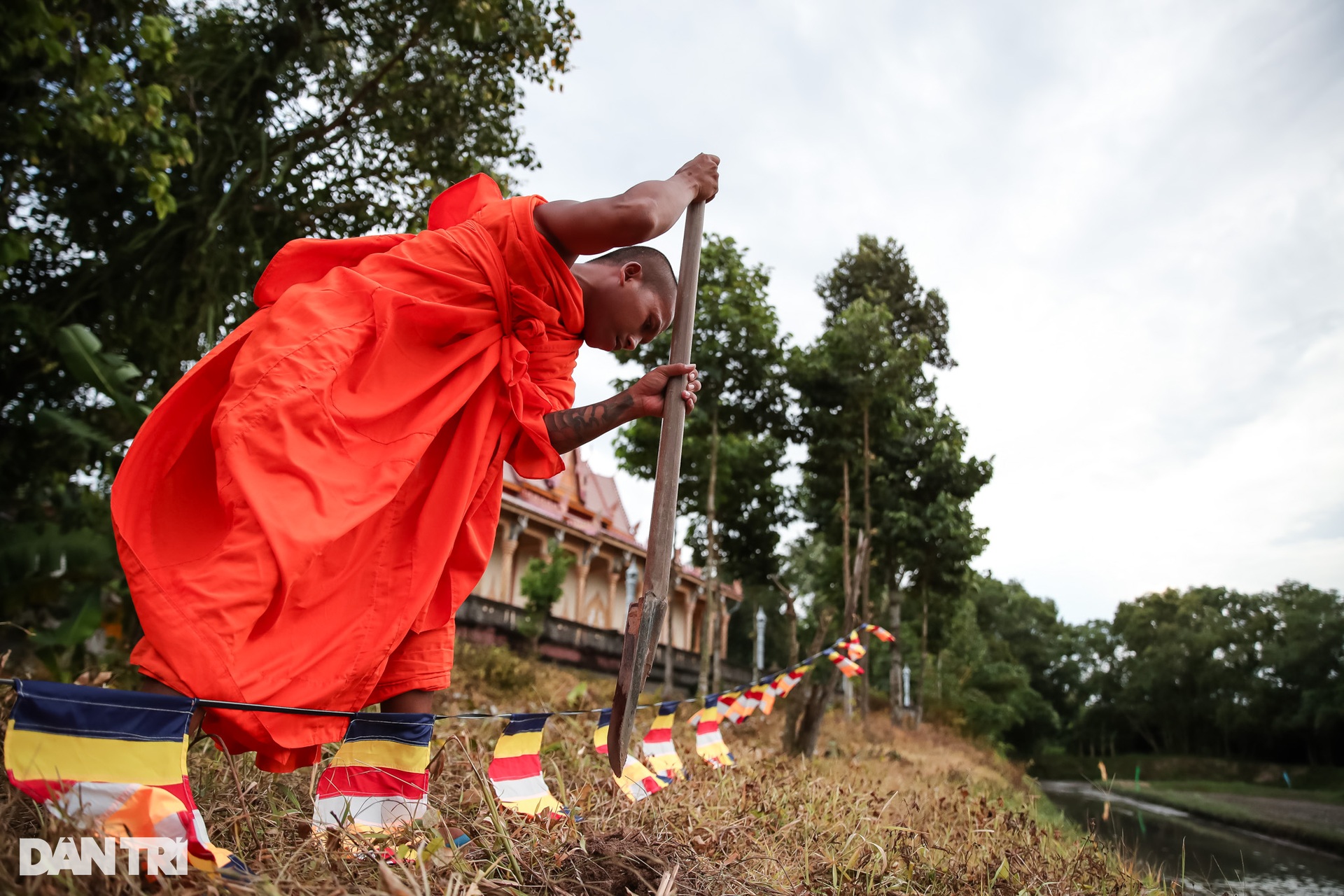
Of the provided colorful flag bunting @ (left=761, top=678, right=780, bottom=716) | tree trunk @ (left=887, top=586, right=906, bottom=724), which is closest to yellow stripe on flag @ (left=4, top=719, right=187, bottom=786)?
colorful flag bunting @ (left=761, top=678, right=780, bottom=716)

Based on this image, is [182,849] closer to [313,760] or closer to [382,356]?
[313,760]

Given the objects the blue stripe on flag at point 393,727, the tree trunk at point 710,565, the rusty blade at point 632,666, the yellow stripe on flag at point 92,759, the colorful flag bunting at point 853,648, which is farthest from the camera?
the tree trunk at point 710,565

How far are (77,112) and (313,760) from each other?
6075 millimetres

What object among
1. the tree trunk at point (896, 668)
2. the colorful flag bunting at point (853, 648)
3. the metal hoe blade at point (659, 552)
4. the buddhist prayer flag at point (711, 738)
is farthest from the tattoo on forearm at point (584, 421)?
the tree trunk at point (896, 668)

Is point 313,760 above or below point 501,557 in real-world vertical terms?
below

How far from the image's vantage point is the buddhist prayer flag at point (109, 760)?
134 centimetres

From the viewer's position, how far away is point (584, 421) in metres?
2.25

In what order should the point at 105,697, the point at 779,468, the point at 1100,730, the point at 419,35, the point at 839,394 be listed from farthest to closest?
the point at 1100,730 < the point at 779,468 < the point at 839,394 < the point at 419,35 < the point at 105,697

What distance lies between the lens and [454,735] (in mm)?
2355

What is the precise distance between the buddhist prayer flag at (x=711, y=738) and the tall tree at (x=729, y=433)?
19.8 ft

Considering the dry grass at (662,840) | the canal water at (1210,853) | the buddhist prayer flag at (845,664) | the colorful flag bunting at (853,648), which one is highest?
the colorful flag bunting at (853,648)

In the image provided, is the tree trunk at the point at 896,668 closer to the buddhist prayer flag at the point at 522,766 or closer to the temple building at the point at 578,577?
the temple building at the point at 578,577

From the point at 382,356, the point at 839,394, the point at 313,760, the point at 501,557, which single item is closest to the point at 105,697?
the point at 313,760

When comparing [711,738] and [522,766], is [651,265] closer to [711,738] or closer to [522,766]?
[522,766]
